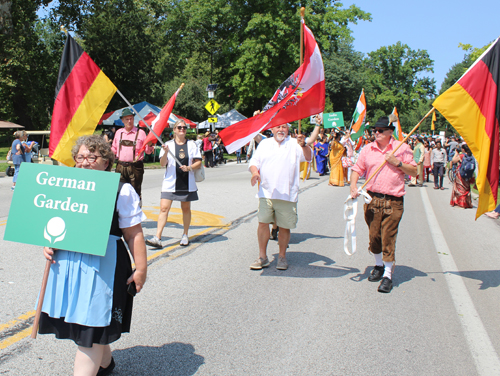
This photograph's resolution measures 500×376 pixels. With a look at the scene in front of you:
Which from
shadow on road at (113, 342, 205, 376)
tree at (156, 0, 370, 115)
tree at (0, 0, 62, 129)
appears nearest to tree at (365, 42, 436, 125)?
tree at (156, 0, 370, 115)

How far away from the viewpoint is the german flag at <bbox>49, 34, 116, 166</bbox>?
6.07 m

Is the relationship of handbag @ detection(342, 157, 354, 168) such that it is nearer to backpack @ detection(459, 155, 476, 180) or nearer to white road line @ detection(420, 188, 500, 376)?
backpack @ detection(459, 155, 476, 180)

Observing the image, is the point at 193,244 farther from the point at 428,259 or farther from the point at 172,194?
the point at 428,259

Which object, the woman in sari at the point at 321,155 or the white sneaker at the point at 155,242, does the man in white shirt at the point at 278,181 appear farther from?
the woman in sari at the point at 321,155

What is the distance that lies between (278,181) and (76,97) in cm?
284

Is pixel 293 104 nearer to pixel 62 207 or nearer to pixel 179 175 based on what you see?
pixel 179 175

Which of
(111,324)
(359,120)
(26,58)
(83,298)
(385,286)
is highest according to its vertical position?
(26,58)

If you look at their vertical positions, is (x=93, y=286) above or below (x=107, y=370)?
above

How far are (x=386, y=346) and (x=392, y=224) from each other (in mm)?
1794

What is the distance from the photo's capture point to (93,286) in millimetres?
2727

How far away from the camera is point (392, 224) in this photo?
5.42 metres

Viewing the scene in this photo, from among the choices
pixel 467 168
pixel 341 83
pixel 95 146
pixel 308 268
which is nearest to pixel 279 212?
pixel 308 268

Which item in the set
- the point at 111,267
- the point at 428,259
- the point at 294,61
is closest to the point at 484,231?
the point at 428,259

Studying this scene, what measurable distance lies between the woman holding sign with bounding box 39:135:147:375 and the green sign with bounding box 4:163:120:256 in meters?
0.11
